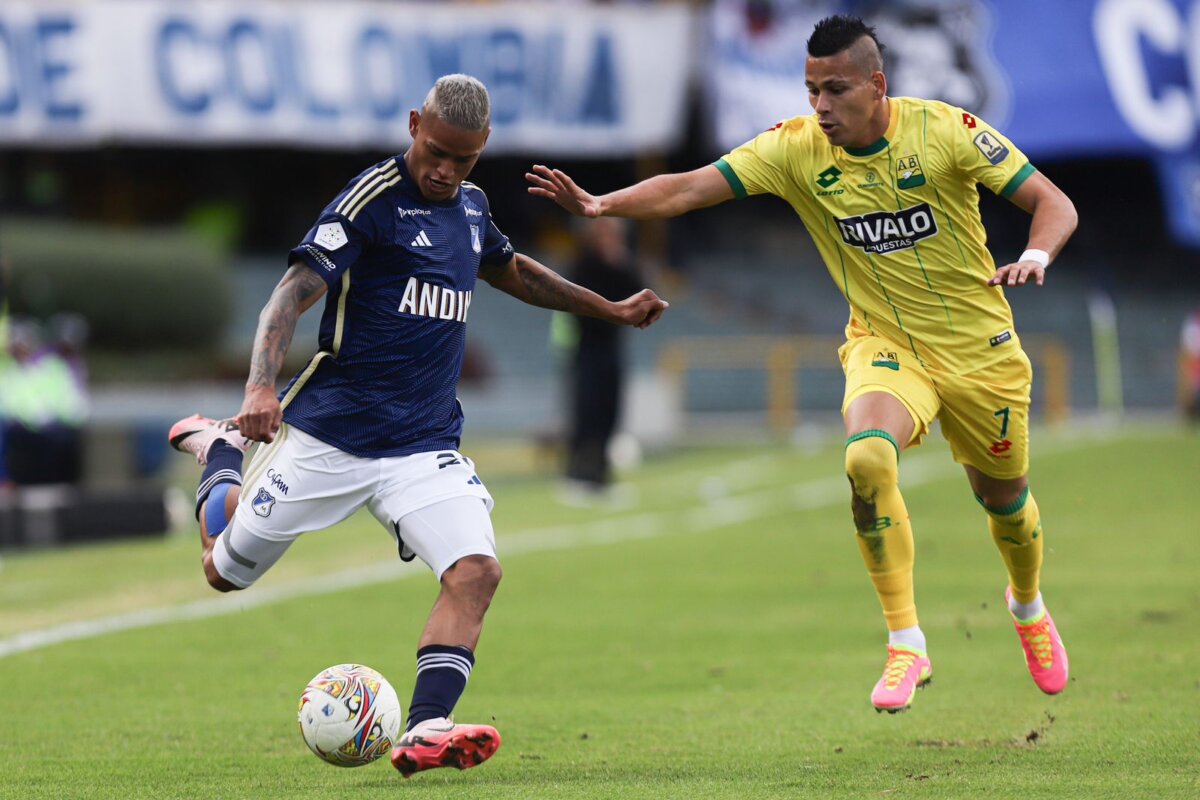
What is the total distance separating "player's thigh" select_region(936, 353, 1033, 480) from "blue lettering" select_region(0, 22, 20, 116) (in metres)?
32.0

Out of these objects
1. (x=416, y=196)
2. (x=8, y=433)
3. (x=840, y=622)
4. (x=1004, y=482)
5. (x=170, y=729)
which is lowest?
(x=8, y=433)

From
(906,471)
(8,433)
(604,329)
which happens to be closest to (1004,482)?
(604,329)

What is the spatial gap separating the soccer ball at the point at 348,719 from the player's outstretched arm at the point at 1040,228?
2.69 meters

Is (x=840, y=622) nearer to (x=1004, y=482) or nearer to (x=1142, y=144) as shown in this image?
(x=1004, y=482)

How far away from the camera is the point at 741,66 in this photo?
37.3 meters

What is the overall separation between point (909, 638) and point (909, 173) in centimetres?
189

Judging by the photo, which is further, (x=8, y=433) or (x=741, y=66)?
(x=741, y=66)

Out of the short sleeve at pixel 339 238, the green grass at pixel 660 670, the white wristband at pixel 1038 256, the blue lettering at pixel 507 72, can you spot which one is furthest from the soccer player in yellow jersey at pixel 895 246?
the blue lettering at pixel 507 72

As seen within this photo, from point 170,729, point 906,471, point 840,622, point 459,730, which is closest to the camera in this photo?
point 459,730

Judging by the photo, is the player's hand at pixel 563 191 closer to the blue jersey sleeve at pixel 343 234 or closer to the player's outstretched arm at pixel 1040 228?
the blue jersey sleeve at pixel 343 234

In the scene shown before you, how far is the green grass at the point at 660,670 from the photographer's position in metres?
6.33

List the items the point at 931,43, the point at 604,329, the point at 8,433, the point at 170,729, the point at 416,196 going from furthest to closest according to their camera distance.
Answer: the point at 931,43 → the point at 604,329 → the point at 8,433 → the point at 170,729 → the point at 416,196

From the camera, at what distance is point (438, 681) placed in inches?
237

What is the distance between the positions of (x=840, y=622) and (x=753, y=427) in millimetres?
22765
